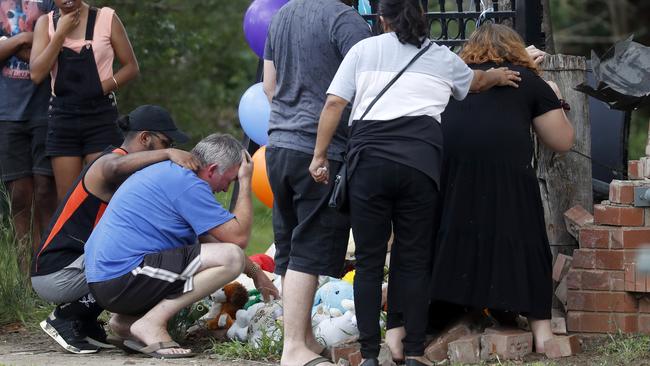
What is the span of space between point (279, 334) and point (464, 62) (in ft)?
5.19

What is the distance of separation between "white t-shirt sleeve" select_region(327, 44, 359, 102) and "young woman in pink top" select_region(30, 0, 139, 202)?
221 centimetres

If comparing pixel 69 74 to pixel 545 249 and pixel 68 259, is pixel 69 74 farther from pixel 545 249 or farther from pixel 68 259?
pixel 545 249

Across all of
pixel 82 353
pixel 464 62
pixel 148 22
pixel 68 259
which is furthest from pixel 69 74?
pixel 148 22

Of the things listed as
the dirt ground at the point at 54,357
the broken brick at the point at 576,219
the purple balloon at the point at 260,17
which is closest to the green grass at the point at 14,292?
the dirt ground at the point at 54,357

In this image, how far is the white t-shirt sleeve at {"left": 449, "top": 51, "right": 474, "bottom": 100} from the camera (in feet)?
15.7

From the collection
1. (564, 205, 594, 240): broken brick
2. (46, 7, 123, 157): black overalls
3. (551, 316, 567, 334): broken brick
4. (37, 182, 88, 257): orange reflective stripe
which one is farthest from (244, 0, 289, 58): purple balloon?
(551, 316, 567, 334): broken brick

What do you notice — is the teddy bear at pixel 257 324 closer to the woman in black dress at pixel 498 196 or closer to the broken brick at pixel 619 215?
the woman in black dress at pixel 498 196

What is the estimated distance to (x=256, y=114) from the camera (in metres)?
7.03

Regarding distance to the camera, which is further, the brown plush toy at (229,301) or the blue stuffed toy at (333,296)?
the brown plush toy at (229,301)

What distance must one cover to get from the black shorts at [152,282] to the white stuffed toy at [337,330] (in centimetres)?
65

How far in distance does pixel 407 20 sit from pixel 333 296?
68.9 inches

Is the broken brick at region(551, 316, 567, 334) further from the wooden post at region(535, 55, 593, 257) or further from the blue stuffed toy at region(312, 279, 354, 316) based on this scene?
the blue stuffed toy at region(312, 279, 354, 316)

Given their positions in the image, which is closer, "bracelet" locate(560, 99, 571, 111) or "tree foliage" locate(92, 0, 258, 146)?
"bracelet" locate(560, 99, 571, 111)

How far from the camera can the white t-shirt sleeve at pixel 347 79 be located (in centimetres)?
470
